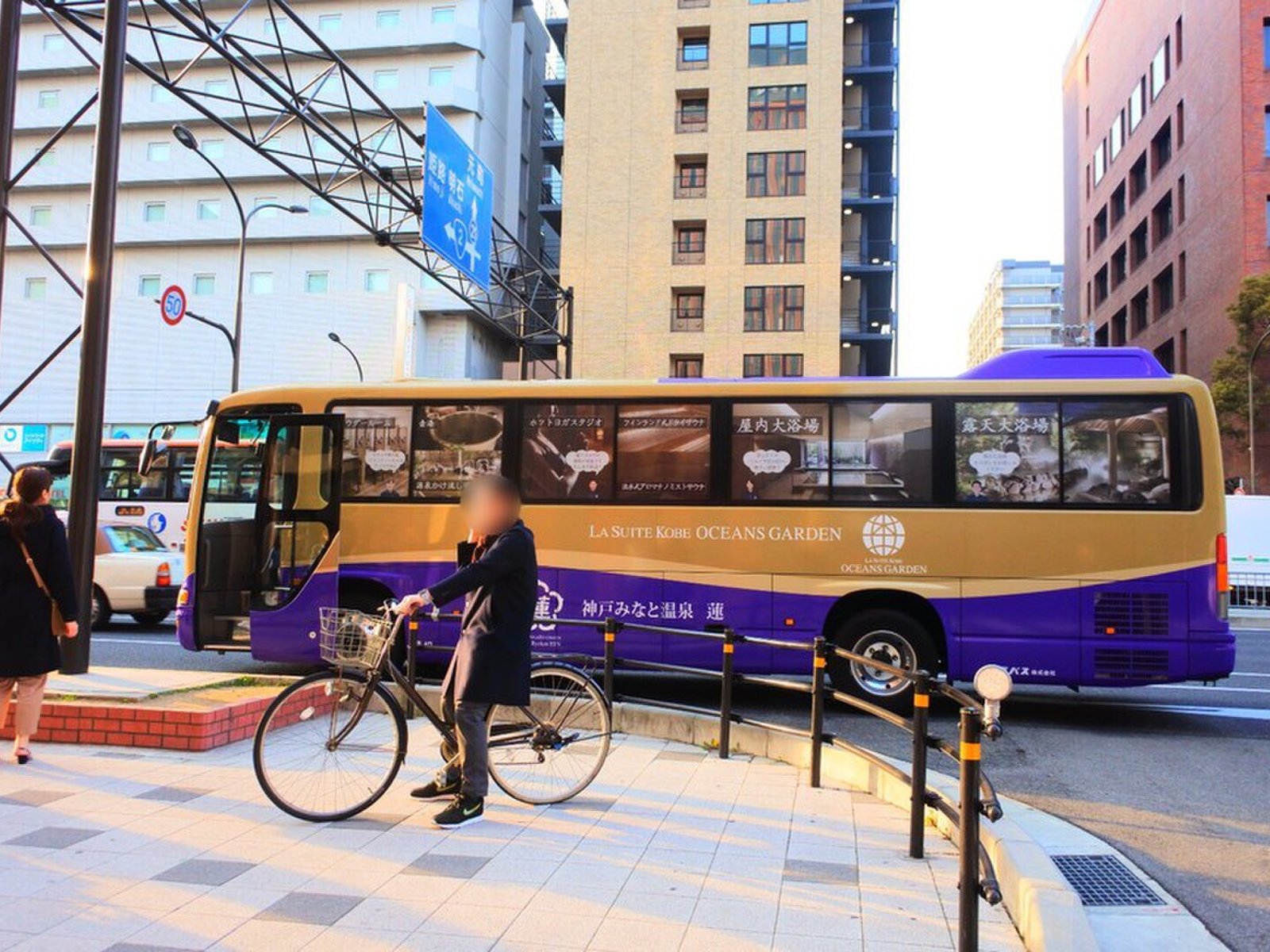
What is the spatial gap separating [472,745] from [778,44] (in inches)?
1623

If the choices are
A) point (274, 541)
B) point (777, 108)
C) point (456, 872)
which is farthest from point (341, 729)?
point (777, 108)

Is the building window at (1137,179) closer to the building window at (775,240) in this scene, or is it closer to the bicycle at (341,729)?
the building window at (775,240)

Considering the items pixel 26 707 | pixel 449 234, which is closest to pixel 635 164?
pixel 449 234

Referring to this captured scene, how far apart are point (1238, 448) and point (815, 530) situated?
33.3 m

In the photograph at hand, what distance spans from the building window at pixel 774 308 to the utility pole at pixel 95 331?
3258 cm

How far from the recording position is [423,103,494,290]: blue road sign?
13.8 m

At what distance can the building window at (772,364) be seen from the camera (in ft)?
129

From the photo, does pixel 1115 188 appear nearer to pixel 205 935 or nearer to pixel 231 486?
pixel 231 486

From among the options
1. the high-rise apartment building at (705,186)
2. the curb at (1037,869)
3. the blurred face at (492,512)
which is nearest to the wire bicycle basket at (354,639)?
the blurred face at (492,512)

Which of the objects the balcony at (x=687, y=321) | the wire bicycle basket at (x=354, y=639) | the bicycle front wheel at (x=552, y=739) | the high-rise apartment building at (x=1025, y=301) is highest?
the high-rise apartment building at (x=1025, y=301)

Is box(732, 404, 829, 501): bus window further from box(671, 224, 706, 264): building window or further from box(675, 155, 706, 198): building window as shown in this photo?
box(675, 155, 706, 198): building window

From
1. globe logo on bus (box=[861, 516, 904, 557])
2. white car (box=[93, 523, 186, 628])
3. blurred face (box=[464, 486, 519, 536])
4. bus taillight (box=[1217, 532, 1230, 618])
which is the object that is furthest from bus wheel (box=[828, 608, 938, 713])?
white car (box=[93, 523, 186, 628])

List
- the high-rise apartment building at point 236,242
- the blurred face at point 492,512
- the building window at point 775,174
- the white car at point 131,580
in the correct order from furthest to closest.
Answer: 1. the high-rise apartment building at point 236,242
2. the building window at point 775,174
3. the white car at point 131,580
4. the blurred face at point 492,512

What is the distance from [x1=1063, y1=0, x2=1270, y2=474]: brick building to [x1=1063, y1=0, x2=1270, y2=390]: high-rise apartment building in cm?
7
